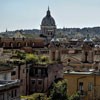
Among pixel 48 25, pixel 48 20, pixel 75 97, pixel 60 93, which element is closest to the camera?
pixel 75 97

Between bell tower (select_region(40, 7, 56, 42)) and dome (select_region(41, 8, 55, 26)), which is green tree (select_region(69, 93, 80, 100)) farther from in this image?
dome (select_region(41, 8, 55, 26))

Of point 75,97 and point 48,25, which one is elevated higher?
point 48,25

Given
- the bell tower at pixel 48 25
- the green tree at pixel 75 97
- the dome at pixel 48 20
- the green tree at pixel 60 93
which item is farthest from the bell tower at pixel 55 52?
the dome at pixel 48 20

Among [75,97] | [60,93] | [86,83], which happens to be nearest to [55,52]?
[60,93]

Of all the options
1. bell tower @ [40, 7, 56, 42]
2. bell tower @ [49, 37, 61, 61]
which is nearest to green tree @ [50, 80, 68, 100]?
bell tower @ [49, 37, 61, 61]

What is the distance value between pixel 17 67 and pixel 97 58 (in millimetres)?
21393

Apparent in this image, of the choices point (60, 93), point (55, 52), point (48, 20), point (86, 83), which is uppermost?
point (48, 20)

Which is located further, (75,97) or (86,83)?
(86,83)

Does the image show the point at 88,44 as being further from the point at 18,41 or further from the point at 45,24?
the point at 45,24

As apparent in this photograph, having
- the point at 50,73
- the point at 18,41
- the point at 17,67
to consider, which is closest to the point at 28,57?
the point at 50,73

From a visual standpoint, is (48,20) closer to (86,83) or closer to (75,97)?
(86,83)

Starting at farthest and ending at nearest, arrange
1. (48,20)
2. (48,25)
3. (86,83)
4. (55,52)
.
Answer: (48,20) < (48,25) < (55,52) < (86,83)

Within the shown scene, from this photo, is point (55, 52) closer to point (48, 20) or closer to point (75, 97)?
point (75, 97)

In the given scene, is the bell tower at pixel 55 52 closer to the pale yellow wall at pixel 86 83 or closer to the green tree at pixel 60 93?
the green tree at pixel 60 93
